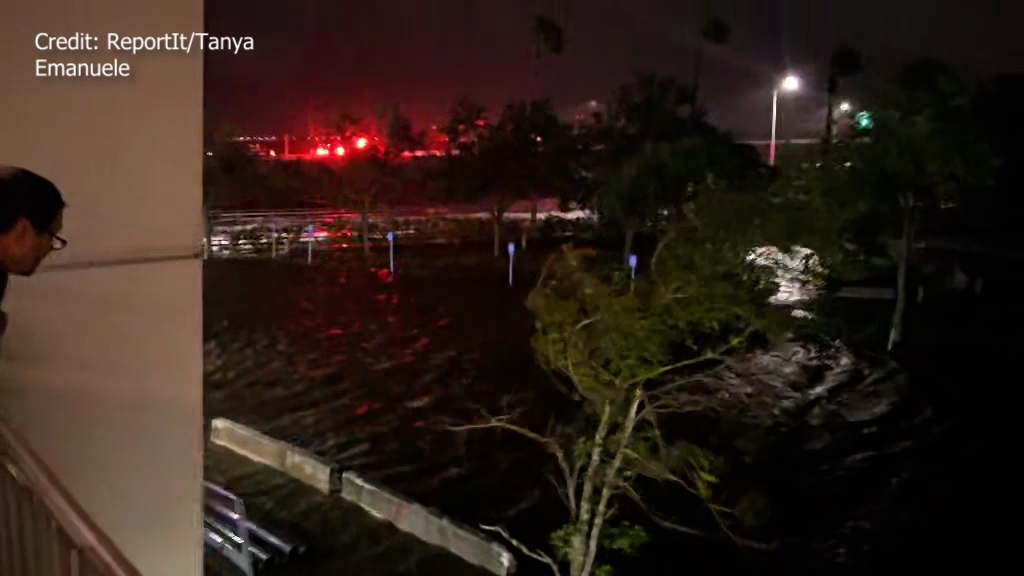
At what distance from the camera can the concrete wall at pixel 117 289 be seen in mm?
1454

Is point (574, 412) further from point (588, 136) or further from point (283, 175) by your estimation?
point (283, 175)

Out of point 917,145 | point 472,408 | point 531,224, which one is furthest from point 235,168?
point 917,145

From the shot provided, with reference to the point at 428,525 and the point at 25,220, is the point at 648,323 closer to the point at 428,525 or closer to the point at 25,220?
the point at 428,525

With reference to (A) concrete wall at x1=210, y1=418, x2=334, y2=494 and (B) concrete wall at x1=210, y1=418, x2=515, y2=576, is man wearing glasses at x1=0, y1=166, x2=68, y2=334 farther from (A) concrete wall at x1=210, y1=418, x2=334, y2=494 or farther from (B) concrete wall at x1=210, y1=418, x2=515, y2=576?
(A) concrete wall at x1=210, y1=418, x2=334, y2=494

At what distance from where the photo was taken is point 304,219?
10273 millimetres

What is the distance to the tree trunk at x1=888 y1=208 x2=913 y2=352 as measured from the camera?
24.4 ft

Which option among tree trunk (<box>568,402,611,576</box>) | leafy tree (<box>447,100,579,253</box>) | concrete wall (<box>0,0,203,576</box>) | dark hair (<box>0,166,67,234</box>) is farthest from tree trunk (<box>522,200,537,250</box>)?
dark hair (<box>0,166,67,234</box>)

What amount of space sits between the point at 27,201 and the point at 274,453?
17.9 feet

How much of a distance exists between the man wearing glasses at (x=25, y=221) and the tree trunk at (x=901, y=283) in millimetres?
7076

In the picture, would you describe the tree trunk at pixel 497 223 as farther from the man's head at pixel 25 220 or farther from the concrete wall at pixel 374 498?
the man's head at pixel 25 220

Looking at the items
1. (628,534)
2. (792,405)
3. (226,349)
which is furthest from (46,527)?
(226,349)

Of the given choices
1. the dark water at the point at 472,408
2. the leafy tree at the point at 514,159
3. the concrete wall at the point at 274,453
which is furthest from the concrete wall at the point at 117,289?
the leafy tree at the point at 514,159

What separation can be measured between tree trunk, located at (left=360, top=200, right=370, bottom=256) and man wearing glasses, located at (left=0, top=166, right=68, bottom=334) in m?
8.95

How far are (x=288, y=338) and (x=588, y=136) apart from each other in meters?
3.38
